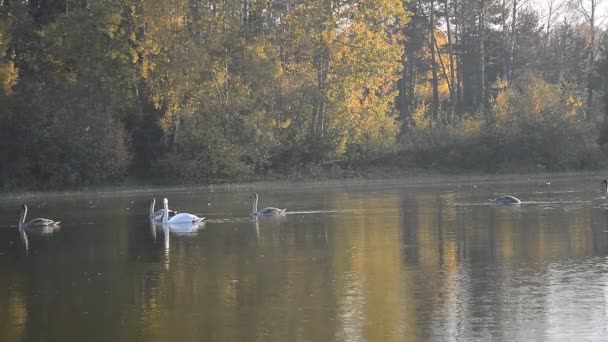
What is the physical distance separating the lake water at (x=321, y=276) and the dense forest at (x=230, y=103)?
17.6m

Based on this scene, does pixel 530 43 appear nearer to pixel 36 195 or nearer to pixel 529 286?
pixel 36 195

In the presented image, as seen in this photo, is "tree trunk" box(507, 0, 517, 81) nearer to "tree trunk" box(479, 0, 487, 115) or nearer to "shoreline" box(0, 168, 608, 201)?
"tree trunk" box(479, 0, 487, 115)

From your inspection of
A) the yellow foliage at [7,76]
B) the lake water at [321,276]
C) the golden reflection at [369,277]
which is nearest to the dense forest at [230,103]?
the yellow foliage at [7,76]

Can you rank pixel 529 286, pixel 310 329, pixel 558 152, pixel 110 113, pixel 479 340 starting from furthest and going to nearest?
1. pixel 558 152
2. pixel 110 113
3. pixel 529 286
4. pixel 310 329
5. pixel 479 340

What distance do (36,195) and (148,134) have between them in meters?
9.26

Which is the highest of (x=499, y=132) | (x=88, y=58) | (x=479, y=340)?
(x=88, y=58)

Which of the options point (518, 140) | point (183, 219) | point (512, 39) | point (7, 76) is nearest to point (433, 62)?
point (512, 39)

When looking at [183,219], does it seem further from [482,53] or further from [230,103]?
[482,53]

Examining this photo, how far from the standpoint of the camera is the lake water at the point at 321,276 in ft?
46.0

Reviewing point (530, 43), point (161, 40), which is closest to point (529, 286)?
point (161, 40)

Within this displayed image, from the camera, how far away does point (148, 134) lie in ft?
188

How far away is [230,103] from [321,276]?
39.5 meters

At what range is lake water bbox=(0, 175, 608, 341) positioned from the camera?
46.0 feet

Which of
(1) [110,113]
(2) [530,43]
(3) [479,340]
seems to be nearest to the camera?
(3) [479,340]
